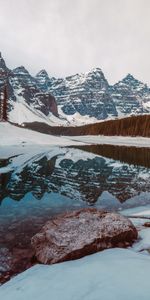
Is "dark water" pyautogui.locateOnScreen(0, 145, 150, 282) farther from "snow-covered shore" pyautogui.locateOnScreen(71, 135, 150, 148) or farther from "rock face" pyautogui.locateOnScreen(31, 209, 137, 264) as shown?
"snow-covered shore" pyautogui.locateOnScreen(71, 135, 150, 148)

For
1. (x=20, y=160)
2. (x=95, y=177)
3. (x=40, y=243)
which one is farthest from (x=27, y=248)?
(x=20, y=160)

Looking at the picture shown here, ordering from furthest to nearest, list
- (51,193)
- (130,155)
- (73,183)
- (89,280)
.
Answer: (130,155) → (73,183) → (51,193) → (89,280)

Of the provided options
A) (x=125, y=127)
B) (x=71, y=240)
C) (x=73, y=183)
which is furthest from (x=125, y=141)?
(x=71, y=240)

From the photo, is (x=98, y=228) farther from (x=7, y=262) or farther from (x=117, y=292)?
(x=117, y=292)

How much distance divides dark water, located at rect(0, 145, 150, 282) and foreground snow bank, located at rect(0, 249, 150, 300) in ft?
4.88

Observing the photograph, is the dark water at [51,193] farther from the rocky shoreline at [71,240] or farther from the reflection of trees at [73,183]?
the rocky shoreline at [71,240]

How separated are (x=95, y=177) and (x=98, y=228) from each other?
10039 millimetres

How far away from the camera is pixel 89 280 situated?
16.5 ft

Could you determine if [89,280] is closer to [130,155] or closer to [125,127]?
[130,155]

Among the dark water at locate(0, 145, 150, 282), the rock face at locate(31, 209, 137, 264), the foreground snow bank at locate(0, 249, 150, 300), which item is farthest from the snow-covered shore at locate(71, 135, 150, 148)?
the foreground snow bank at locate(0, 249, 150, 300)

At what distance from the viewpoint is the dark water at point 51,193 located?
336 inches

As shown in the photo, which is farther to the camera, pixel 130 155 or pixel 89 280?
pixel 130 155

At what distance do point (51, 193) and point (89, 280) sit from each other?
7747mm

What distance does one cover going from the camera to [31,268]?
613 cm
